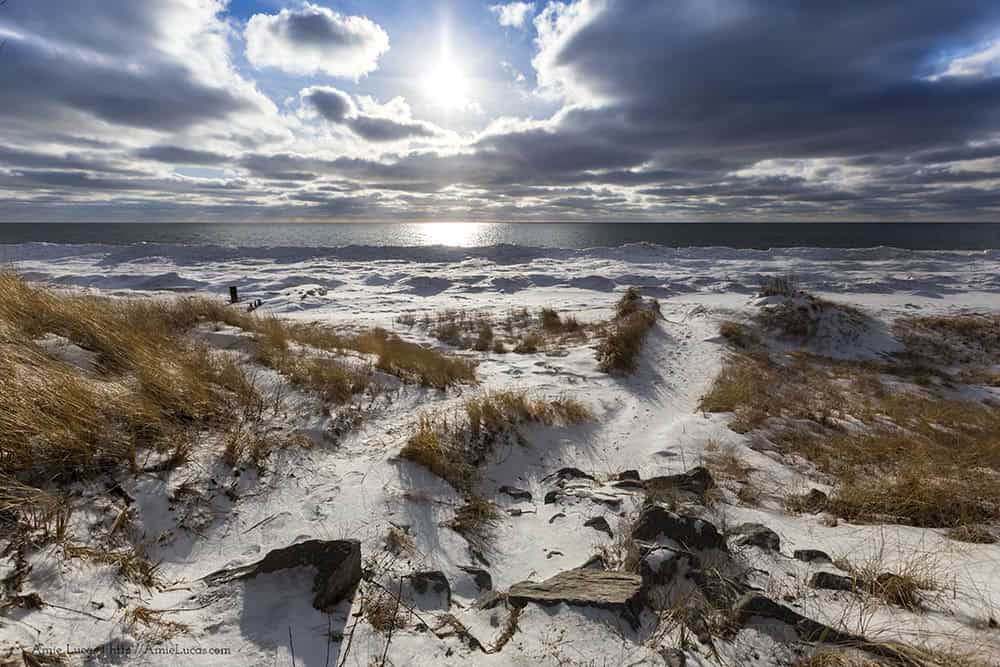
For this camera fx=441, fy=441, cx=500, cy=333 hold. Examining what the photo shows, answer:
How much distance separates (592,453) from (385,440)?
2.64 m

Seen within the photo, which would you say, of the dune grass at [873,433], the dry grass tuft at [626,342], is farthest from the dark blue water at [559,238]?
the dune grass at [873,433]

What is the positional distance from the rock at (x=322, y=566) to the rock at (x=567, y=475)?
103 inches

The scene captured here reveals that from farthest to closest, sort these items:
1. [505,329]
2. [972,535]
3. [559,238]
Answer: [559,238] < [505,329] < [972,535]

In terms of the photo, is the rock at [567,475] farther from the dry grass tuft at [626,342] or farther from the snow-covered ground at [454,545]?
the dry grass tuft at [626,342]

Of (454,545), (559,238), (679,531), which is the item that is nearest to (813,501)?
(679,531)

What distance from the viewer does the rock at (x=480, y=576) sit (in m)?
3.09

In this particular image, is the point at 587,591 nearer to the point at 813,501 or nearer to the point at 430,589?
the point at 430,589

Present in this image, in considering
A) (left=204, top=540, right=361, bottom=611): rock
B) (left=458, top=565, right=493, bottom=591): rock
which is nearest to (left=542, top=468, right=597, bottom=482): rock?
(left=458, top=565, right=493, bottom=591): rock

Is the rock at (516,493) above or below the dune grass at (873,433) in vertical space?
above

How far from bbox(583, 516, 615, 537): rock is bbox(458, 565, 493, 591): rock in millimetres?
1047

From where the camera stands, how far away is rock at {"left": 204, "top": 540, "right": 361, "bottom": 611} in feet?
8.37

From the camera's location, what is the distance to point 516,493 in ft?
14.7

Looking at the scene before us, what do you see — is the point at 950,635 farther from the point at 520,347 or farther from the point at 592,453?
the point at 520,347

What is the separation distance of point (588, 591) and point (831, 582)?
1.70 meters
